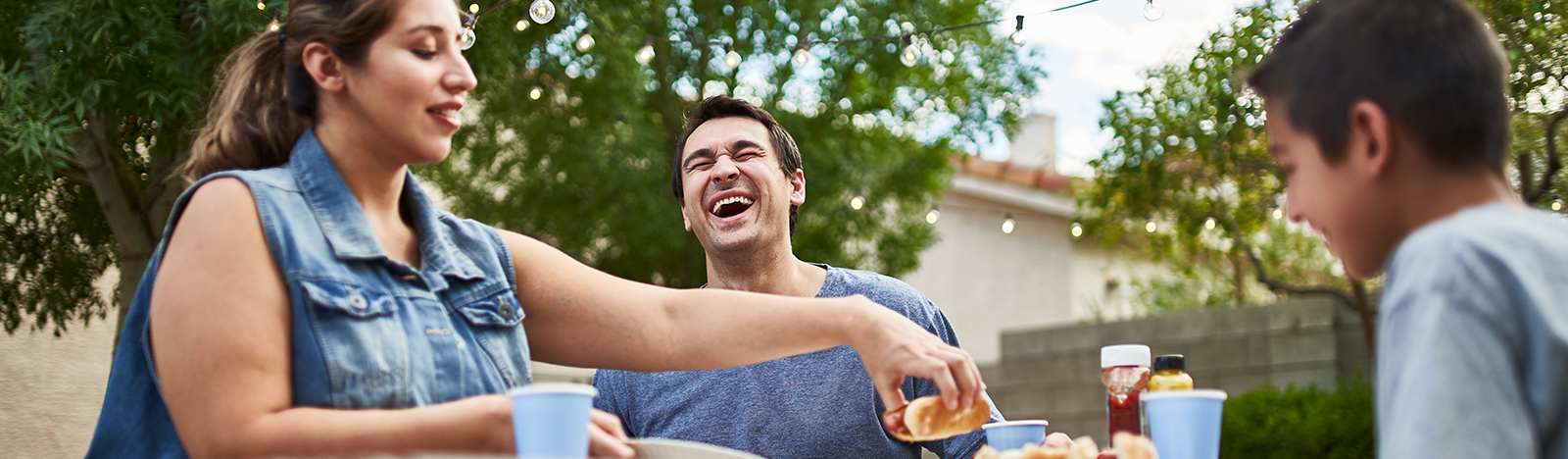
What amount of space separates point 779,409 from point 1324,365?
254 inches

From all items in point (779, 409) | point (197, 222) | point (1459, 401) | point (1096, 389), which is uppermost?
point (197, 222)

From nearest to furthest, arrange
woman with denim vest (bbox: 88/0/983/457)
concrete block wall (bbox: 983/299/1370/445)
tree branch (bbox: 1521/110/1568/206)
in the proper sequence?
woman with denim vest (bbox: 88/0/983/457) → tree branch (bbox: 1521/110/1568/206) → concrete block wall (bbox: 983/299/1370/445)

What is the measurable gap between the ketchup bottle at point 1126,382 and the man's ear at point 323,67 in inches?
48.7

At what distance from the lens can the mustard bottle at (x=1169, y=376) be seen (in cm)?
180

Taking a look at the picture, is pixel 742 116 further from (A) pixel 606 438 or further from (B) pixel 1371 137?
(B) pixel 1371 137

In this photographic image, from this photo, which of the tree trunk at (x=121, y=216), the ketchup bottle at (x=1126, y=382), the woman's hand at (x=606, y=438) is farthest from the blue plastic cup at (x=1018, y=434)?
the tree trunk at (x=121, y=216)

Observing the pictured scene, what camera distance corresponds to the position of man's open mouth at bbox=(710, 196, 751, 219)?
2.97 metres

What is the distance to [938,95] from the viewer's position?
9273mm

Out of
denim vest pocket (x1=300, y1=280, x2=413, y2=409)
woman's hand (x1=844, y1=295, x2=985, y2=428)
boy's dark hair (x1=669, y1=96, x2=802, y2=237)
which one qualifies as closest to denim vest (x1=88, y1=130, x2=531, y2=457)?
denim vest pocket (x1=300, y1=280, x2=413, y2=409)

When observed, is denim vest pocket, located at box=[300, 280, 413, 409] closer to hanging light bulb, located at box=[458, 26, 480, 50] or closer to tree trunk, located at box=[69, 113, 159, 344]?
hanging light bulb, located at box=[458, 26, 480, 50]

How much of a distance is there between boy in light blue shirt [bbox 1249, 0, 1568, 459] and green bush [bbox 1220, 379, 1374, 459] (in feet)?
19.6

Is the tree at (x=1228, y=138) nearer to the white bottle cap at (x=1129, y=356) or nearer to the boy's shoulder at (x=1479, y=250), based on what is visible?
the white bottle cap at (x=1129, y=356)

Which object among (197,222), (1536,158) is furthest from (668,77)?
(197,222)

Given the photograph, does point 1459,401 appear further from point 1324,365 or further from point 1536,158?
point 1324,365
